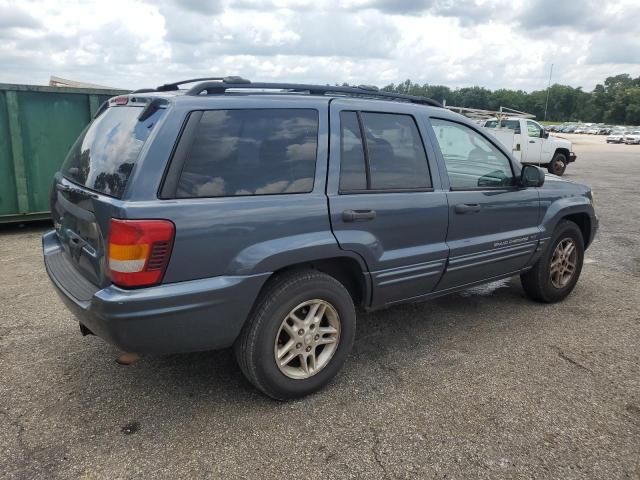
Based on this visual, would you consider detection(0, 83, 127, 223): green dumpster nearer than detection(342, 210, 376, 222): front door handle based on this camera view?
No

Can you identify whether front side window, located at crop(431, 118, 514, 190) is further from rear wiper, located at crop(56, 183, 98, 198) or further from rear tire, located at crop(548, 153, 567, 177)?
rear tire, located at crop(548, 153, 567, 177)

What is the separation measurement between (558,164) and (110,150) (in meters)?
17.4

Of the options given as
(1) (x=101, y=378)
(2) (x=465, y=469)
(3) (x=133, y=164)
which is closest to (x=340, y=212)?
Result: (3) (x=133, y=164)

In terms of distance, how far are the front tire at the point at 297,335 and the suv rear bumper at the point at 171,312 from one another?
0.12 meters

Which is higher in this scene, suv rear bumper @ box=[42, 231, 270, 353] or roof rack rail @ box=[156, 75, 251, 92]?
roof rack rail @ box=[156, 75, 251, 92]

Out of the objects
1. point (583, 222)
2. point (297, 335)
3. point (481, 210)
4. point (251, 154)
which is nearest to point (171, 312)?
point (297, 335)

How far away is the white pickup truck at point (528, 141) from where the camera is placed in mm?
16688

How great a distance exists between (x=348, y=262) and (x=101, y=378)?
172cm

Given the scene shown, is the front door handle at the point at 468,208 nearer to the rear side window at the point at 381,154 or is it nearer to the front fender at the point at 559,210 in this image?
the rear side window at the point at 381,154

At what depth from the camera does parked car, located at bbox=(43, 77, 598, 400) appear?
2.51m

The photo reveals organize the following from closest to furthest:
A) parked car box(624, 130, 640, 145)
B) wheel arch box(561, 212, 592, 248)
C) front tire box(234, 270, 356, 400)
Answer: front tire box(234, 270, 356, 400) < wheel arch box(561, 212, 592, 248) < parked car box(624, 130, 640, 145)

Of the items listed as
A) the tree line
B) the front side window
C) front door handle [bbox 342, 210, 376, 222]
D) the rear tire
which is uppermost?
the tree line

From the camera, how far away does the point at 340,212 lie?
3.02m

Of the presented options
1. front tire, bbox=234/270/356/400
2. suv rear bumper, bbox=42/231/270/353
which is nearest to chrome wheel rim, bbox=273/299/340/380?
front tire, bbox=234/270/356/400
